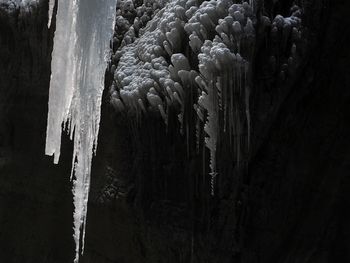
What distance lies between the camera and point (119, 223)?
10.3 feet

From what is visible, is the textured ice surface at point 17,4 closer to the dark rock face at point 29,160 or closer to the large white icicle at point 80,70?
the dark rock face at point 29,160

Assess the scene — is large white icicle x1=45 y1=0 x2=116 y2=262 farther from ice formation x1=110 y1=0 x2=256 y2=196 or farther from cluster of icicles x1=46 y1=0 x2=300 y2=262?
ice formation x1=110 y1=0 x2=256 y2=196

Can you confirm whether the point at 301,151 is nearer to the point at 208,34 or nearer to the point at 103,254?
the point at 208,34

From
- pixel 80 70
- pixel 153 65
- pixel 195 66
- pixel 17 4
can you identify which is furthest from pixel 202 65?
pixel 17 4

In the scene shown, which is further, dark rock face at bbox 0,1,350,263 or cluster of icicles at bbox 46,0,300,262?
dark rock face at bbox 0,1,350,263

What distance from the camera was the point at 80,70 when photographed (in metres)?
3.05

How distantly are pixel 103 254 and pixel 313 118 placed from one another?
56.2 inches

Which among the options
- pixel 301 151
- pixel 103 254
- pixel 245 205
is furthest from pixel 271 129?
pixel 103 254

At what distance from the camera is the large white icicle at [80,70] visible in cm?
304

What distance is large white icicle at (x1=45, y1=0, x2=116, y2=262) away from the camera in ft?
9.97

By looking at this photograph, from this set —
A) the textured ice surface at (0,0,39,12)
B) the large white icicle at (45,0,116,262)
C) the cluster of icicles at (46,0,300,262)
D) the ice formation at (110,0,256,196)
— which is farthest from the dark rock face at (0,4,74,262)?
the ice formation at (110,0,256,196)

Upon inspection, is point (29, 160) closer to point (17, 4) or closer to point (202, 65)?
point (17, 4)

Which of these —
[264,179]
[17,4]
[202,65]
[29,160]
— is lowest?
[264,179]

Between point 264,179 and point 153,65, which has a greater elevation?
point 153,65
